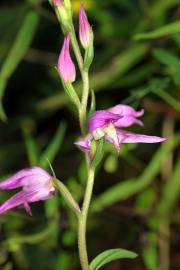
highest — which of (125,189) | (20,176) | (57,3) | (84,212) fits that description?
(57,3)

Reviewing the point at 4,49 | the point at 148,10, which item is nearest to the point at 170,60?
the point at 148,10

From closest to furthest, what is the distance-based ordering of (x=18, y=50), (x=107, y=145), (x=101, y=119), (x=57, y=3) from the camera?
(x=101, y=119) < (x=57, y=3) < (x=18, y=50) < (x=107, y=145)

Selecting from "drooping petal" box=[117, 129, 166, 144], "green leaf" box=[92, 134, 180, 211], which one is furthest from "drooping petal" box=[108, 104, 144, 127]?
"green leaf" box=[92, 134, 180, 211]

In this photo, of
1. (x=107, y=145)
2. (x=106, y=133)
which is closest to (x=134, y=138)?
(x=106, y=133)

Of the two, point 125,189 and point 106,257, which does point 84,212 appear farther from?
point 125,189

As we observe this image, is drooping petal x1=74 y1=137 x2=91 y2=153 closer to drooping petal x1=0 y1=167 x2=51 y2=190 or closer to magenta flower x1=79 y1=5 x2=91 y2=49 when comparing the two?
drooping petal x1=0 y1=167 x2=51 y2=190

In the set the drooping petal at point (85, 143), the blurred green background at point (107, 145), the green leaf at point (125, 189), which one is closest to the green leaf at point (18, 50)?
the blurred green background at point (107, 145)
